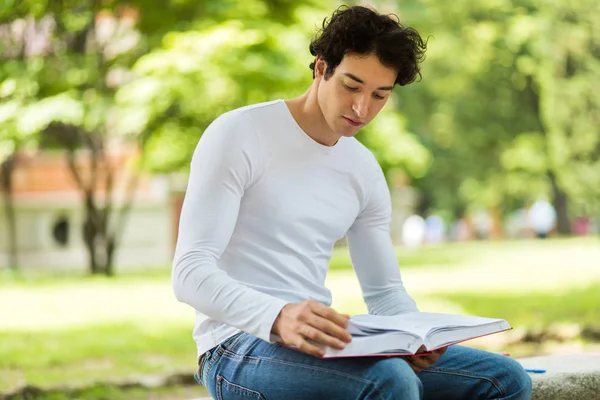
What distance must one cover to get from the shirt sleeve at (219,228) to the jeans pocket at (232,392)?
0.19m

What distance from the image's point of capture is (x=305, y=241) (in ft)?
8.79

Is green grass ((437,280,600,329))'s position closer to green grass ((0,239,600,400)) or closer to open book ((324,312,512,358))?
green grass ((0,239,600,400))

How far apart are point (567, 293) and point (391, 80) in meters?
10.7

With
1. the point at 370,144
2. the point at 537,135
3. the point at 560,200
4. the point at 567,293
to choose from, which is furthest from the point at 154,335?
the point at 560,200

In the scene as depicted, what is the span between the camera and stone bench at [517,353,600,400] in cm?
311

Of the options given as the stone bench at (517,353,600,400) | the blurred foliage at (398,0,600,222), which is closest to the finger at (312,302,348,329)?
the stone bench at (517,353,600,400)

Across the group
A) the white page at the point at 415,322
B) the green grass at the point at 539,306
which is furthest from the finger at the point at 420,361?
the green grass at the point at 539,306

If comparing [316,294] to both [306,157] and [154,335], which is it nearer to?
[306,157]

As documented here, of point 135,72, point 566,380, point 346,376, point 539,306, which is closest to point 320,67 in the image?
point 346,376

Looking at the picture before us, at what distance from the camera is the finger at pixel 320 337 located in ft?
7.23

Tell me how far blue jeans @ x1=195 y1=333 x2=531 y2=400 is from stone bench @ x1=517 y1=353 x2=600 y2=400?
44 cm

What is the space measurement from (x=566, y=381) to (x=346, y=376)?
1.16 metres

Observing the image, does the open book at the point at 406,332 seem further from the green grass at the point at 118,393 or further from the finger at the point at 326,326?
the green grass at the point at 118,393

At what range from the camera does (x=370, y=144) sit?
19547 millimetres
